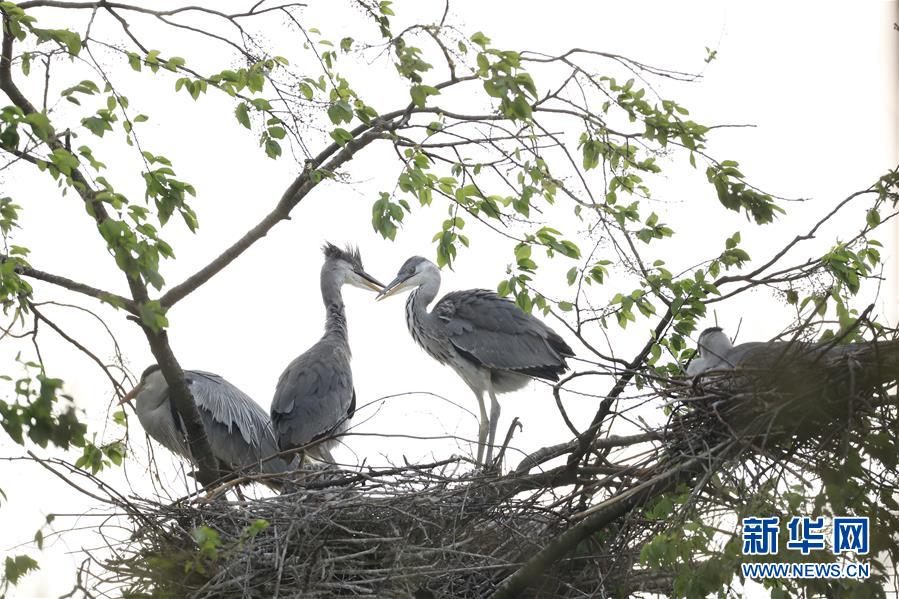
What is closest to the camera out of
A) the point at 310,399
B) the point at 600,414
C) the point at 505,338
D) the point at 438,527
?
the point at 600,414

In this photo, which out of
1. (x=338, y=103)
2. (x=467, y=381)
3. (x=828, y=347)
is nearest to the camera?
(x=828, y=347)

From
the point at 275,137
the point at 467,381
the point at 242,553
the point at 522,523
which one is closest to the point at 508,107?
the point at 275,137

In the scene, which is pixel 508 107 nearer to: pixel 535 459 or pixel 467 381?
pixel 535 459

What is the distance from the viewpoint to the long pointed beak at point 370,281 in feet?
24.8

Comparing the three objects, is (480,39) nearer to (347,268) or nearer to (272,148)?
(272,148)

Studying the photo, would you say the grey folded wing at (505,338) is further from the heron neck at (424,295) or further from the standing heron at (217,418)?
the standing heron at (217,418)

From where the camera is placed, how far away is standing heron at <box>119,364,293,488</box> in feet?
19.7

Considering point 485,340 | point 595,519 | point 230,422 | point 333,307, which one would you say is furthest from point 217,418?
point 595,519

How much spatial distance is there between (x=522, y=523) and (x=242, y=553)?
960mm

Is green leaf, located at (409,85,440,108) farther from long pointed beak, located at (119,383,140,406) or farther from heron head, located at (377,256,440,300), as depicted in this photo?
heron head, located at (377,256,440,300)

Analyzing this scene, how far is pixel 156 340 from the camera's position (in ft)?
14.8

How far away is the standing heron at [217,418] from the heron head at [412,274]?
1.32 meters

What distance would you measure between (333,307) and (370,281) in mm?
400

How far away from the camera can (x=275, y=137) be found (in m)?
4.32
